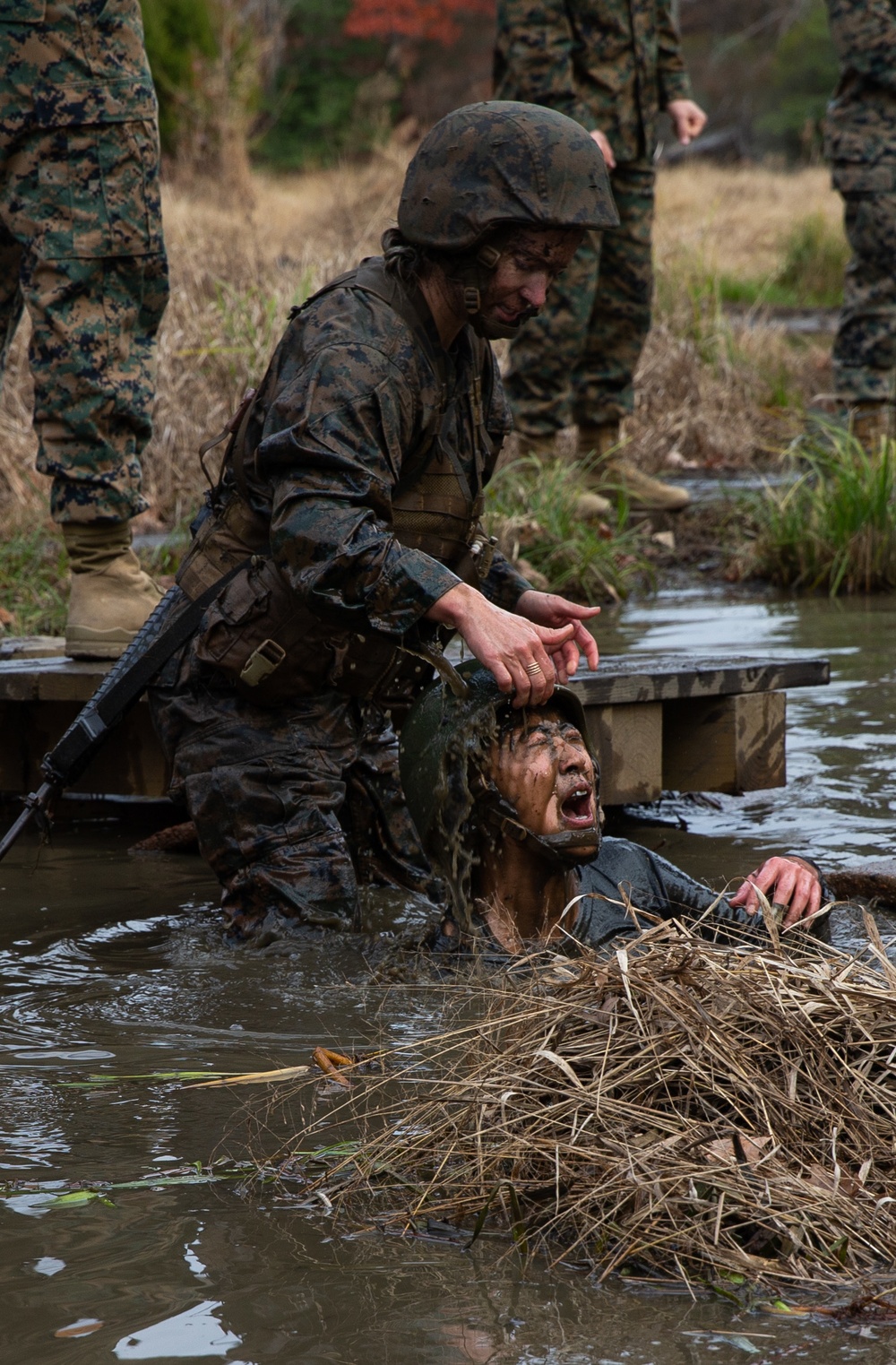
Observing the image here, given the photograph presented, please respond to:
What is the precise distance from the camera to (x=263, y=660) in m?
4.12

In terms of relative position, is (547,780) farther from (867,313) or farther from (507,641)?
(867,313)

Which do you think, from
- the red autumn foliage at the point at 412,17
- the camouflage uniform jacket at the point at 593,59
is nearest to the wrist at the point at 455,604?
the camouflage uniform jacket at the point at 593,59

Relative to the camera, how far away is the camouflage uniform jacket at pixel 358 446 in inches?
143

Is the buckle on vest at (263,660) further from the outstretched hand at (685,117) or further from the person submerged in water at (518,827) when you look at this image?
the outstretched hand at (685,117)

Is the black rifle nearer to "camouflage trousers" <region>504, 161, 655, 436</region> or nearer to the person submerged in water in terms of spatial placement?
the person submerged in water

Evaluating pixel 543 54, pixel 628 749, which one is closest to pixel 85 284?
pixel 628 749

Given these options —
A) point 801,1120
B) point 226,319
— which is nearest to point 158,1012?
point 801,1120

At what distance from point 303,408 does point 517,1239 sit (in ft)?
6.70

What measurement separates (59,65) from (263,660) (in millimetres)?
1865

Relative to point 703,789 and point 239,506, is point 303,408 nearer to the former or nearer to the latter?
point 239,506

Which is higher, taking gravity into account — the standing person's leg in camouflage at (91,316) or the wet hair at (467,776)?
the standing person's leg in camouflage at (91,316)

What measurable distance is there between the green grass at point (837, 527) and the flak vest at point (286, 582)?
381 cm

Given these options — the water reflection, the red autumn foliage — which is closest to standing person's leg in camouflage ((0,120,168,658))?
the water reflection

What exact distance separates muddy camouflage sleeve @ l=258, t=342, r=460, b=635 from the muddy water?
32.3 inches
